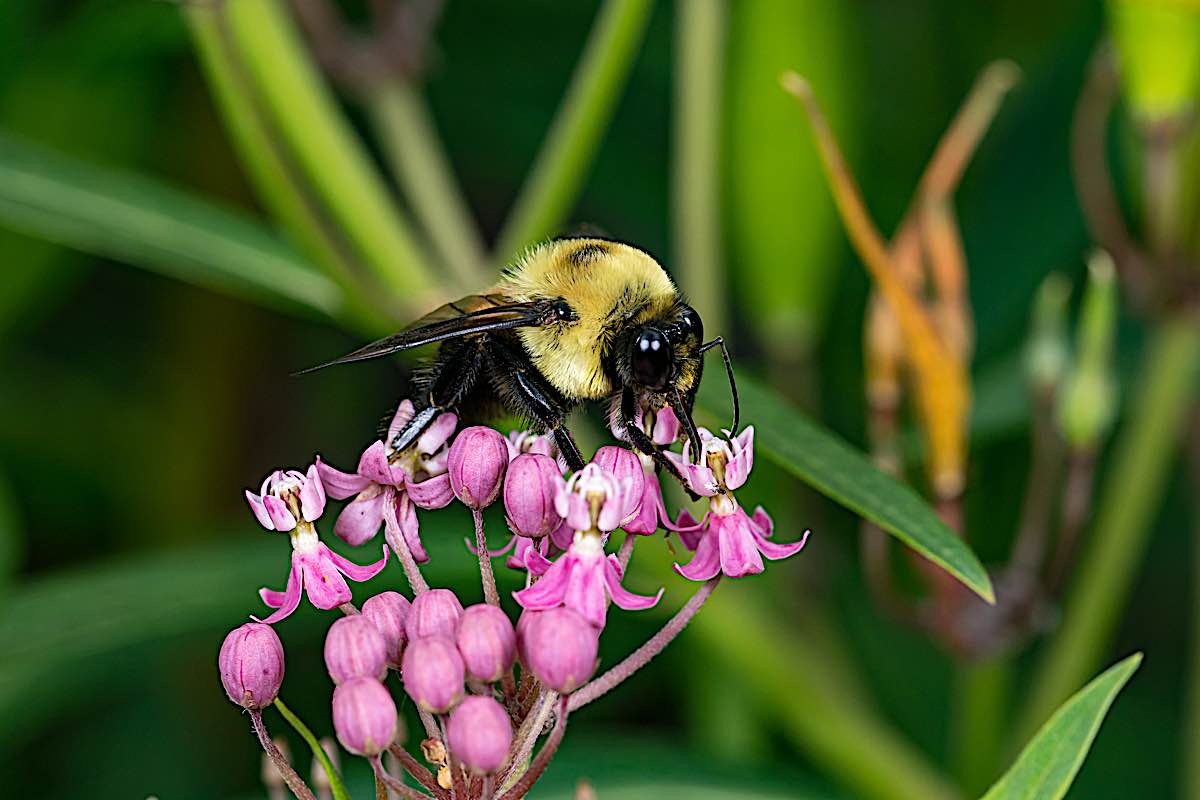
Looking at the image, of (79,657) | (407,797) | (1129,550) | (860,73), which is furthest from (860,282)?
(407,797)

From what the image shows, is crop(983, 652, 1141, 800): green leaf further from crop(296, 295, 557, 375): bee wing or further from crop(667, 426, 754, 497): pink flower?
crop(296, 295, 557, 375): bee wing

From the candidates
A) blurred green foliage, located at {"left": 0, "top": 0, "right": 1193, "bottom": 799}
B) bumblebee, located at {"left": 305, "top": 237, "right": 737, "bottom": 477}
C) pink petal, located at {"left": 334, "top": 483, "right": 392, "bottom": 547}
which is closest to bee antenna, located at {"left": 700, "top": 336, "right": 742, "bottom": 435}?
bumblebee, located at {"left": 305, "top": 237, "right": 737, "bottom": 477}

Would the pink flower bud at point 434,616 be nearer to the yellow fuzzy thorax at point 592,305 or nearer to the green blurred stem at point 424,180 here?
the yellow fuzzy thorax at point 592,305

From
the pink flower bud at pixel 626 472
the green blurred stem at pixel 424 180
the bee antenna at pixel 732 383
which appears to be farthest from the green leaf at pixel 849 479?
the green blurred stem at pixel 424 180

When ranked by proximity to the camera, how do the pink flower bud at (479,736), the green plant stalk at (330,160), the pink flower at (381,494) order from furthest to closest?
1. the green plant stalk at (330,160)
2. the pink flower at (381,494)
3. the pink flower bud at (479,736)

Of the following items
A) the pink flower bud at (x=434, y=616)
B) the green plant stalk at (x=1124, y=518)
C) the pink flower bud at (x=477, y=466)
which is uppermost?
the pink flower bud at (x=477, y=466)

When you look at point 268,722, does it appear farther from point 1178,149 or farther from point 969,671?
point 1178,149
